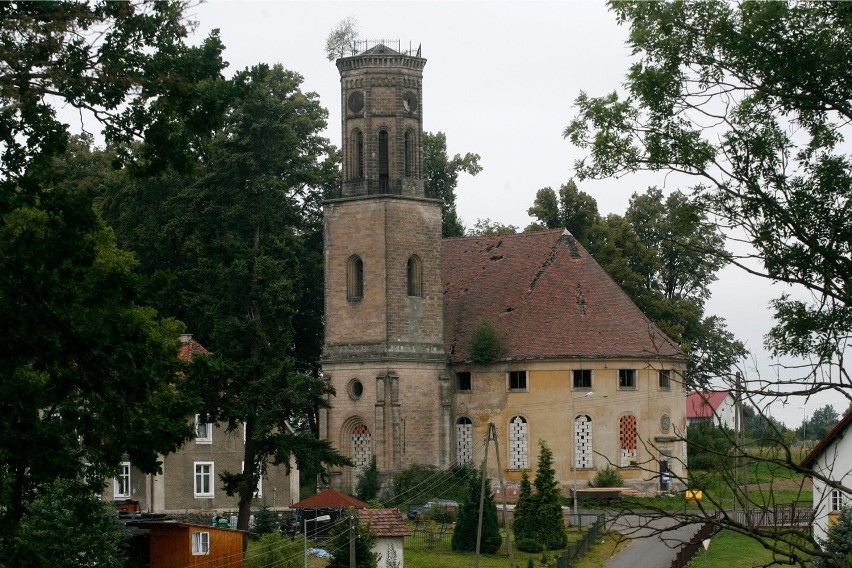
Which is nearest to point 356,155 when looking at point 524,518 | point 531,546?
point 524,518

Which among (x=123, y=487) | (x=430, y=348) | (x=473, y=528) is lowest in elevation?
(x=473, y=528)

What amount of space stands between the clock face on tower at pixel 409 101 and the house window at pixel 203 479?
14.9m

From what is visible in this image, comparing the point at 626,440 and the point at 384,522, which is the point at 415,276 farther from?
the point at 384,522

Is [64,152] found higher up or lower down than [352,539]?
higher up

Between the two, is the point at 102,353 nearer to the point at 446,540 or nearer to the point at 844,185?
the point at 844,185

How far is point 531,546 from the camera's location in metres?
50.2

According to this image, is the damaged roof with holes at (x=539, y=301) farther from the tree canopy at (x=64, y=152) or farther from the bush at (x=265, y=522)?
the tree canopy at (x=64, y=152)

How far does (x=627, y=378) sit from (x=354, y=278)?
11204mm

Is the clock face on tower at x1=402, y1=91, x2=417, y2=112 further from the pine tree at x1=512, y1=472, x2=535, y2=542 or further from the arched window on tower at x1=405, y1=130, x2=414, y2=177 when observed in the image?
the pine tree at x1=512, y1=472, x2=535, y2=542

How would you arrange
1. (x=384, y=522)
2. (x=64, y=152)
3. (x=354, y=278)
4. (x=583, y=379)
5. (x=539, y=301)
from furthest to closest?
(x=539, y=301) → (x=583, y=379) → (x=354, y=278) → (x=384, y=522) → (x=64, y=152)

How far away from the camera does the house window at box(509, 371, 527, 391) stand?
64.1m

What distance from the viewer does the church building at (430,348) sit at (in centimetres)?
6194

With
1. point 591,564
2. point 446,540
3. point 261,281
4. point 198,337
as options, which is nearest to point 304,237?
point 198,337

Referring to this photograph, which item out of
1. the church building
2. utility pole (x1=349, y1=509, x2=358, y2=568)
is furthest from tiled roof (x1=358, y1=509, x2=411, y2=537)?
the church building
